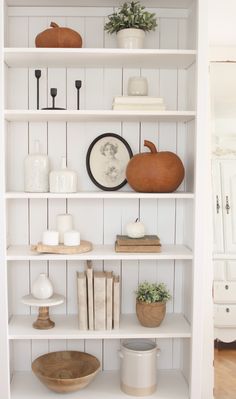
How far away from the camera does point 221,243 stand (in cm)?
357

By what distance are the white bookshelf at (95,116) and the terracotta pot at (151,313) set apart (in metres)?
0.89

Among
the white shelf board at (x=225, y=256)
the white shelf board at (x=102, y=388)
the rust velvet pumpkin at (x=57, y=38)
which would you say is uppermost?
the rust velvet pumpkin at (x=57, y=38)

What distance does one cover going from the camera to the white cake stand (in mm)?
2436

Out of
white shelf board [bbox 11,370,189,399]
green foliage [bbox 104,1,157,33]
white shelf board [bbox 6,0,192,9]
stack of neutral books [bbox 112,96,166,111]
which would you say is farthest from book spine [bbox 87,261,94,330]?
white shelf board [bbox 6,0,192,9]

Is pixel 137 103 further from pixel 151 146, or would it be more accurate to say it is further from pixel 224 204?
pixel 224 204

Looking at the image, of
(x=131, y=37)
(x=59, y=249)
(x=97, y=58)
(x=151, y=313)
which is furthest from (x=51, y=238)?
(x=131, y=37)

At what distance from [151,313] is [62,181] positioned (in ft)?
2.47

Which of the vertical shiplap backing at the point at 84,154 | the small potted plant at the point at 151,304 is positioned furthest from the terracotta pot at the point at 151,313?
the vertical shiplap backing at the point at 84,154

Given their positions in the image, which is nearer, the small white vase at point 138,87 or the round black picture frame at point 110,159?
the small white vase at point 138,87

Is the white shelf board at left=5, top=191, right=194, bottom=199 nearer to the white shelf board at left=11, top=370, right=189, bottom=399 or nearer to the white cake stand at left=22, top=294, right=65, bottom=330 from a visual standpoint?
the white cake stand at left=22, top=294, right=65, bottom=330

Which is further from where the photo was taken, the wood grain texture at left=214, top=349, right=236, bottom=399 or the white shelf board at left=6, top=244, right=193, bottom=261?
the wood grain texture at left=214, top=349, right=236, bottom=399

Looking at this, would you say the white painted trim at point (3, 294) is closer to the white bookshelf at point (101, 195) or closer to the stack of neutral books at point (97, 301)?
the white bookshelf at point (101, 195)

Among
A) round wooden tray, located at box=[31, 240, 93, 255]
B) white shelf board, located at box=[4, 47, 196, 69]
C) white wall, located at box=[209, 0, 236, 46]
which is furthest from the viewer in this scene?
white wall, located at box=[209, 0, 236, 46]

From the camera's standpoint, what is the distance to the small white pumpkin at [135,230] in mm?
2467
